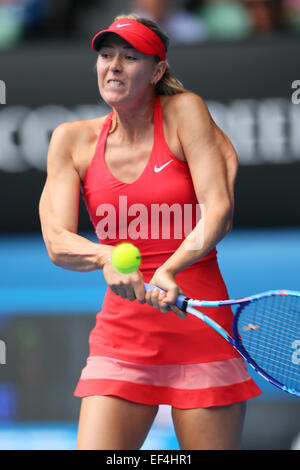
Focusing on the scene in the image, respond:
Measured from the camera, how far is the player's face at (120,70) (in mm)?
2553

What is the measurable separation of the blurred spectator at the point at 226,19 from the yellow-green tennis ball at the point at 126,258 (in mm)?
4485

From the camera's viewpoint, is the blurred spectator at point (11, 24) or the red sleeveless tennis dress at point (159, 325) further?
A: the blurred spectator at point (11, 24)

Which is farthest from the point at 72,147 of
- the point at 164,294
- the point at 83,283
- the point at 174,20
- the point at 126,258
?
the point at 174,20

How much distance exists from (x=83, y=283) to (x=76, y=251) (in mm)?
2909

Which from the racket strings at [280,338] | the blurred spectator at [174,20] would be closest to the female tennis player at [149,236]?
the racket strings at [280,338]

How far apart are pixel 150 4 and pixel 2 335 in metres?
2.87

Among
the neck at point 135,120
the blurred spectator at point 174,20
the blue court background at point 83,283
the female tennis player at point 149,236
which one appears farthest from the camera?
the blurred spectator at point 174,20

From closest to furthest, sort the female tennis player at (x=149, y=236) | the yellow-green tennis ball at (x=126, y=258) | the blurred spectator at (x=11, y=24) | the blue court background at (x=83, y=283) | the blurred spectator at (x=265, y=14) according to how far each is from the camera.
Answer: the yellow-green tennis ball at (x=126, y=258) → the female tennis player at (x=149, y=236) → the blue court background at (x=83, y=283) → the blurred spectator at (x=265, y=14) → the blurred spectator at (x=11, y=24)

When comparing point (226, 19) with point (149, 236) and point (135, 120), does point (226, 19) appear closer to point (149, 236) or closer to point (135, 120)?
point (135, 120)

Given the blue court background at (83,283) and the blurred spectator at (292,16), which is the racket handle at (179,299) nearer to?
the blue court background at (83,283)

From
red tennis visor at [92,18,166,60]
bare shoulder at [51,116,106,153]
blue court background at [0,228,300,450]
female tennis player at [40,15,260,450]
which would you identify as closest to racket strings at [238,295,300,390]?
female tennis player at [40,15,260,450]

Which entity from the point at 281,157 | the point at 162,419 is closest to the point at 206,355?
the point at 162,419

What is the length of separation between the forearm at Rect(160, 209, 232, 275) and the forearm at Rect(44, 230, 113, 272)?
20cm
